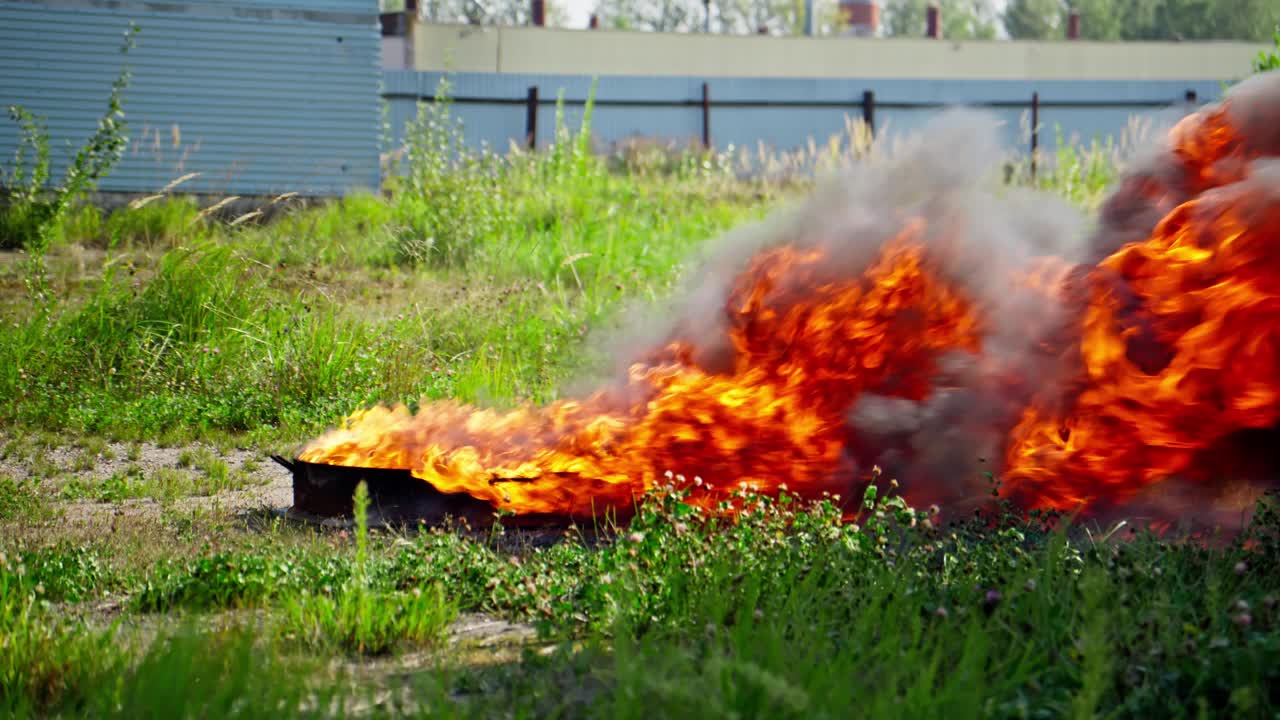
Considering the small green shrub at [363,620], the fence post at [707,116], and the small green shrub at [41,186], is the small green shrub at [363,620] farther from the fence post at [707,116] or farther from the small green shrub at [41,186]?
the fence post at [707,116]

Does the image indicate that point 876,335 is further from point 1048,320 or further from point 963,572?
point 963,572

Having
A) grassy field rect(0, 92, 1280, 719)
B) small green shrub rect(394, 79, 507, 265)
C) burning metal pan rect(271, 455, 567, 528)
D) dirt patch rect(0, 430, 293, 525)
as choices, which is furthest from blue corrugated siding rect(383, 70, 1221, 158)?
burning metal pan rect(271, 455, 567, 528)

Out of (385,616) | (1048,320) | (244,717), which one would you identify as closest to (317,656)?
(385,616)

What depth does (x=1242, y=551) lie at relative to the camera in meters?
4.53

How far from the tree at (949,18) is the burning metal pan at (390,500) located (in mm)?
73662

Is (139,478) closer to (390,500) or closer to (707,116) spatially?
(390,500)

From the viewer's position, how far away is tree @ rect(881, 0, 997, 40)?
247 ft

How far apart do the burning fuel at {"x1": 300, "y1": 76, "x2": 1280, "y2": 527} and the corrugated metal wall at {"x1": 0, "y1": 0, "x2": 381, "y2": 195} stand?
11.8 meters

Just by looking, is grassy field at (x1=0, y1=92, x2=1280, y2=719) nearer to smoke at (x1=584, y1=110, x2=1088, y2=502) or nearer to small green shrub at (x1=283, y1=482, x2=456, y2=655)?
small green shrub at (x1=283, y1=482, x2=456, y2=655)

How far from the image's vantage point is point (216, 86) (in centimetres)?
1692

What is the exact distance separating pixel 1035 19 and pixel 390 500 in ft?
233

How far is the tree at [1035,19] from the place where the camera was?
69312 mm

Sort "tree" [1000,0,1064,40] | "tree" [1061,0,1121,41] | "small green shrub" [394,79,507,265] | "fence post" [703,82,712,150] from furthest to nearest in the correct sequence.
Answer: "tree" [1000,0,1064,40] < "tree" [1061,0,1121,41] < "fence post" [703,82,712,150] < "small green shrub" [394,79,507,265]

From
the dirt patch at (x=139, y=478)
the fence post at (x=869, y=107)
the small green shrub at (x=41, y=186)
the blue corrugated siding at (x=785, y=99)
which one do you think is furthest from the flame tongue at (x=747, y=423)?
the fence post at (x=869, y=107)
